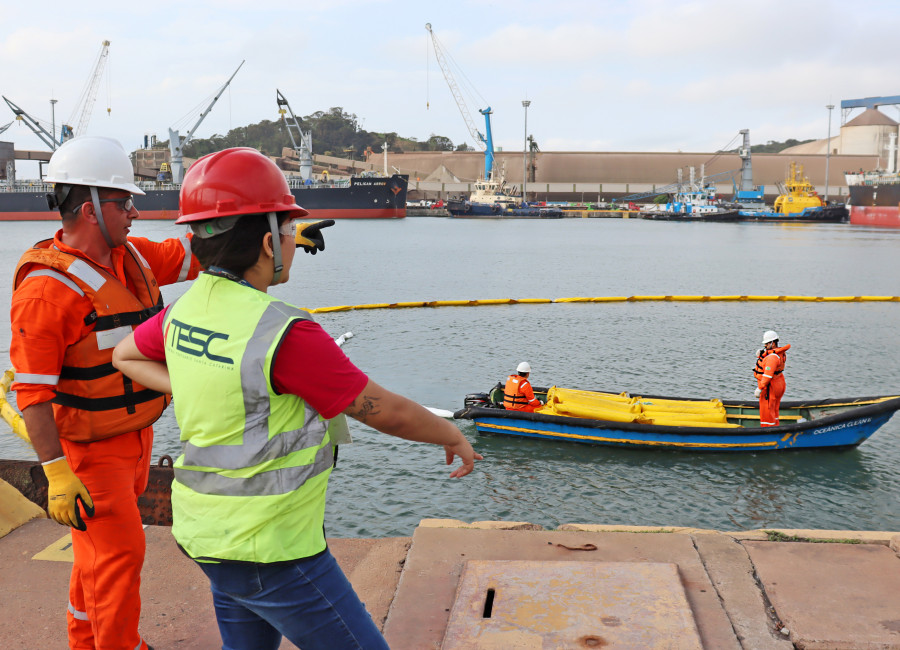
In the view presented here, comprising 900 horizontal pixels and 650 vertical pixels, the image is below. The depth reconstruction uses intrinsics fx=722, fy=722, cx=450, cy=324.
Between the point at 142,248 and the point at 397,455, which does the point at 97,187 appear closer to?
the point at 142,248

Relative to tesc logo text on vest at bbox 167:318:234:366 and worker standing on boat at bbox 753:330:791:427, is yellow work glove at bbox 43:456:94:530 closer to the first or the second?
tesc logo text on vest at bbox 167:318:234:366

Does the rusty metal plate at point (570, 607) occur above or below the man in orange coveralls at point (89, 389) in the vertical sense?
below

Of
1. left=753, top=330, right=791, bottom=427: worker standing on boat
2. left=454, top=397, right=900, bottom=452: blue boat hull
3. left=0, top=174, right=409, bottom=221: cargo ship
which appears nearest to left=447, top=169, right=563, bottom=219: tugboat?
left=0, top=174, right=409, bottom=221: cargo ship

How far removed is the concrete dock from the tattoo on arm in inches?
63.9

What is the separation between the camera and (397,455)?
10.4 meters

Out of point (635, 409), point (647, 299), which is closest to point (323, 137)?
point (647, 299)

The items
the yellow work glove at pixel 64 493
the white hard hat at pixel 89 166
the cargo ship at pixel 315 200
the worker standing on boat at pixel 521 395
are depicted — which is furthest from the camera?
the cargo ship at pixel 315 200

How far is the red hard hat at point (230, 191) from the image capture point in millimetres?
1938

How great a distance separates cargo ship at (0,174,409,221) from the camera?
8138 cm

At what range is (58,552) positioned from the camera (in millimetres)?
4098

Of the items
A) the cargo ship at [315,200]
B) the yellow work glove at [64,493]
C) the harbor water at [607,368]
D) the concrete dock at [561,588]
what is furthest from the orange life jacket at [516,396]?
the cargo ship at [315,200]

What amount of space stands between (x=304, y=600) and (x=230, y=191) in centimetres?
110

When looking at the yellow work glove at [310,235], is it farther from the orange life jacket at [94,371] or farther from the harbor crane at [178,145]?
the harbor crane at [178,145]

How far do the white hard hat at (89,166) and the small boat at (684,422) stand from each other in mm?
8095
